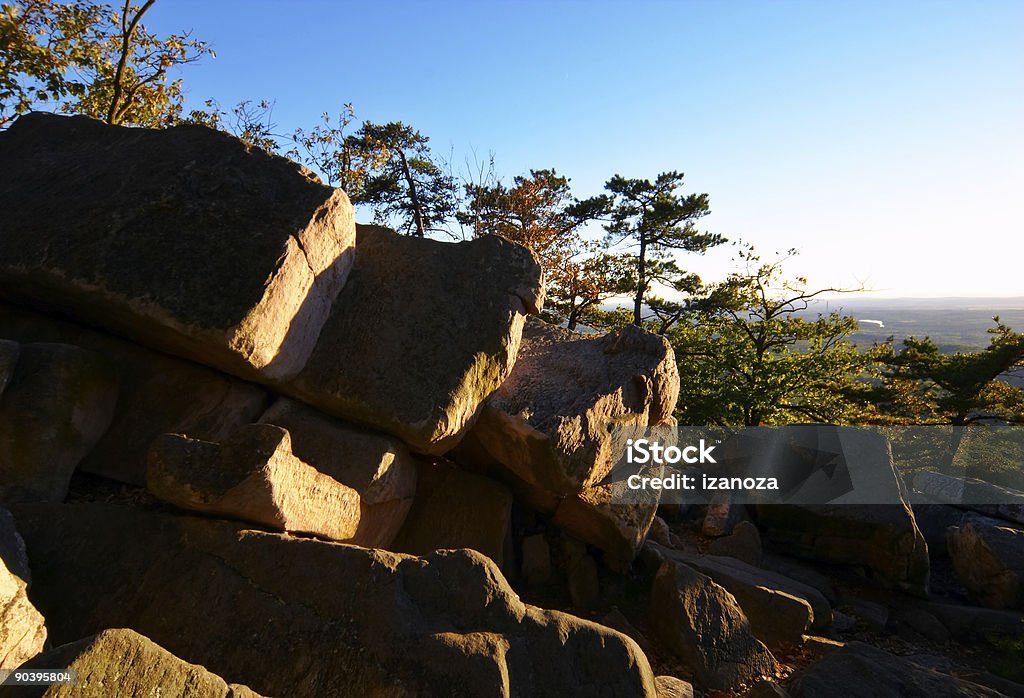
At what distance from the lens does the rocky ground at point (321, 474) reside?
4.11 meters

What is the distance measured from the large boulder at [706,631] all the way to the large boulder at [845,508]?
4.72m

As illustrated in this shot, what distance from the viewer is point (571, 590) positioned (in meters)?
7.77

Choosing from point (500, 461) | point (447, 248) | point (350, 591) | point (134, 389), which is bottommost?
point (350, 591)

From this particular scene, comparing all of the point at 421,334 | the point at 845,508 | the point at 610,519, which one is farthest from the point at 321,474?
the point at 845,508

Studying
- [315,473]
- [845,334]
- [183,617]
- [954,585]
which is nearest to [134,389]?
[315,473]

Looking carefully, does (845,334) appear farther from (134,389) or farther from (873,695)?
(134,389)

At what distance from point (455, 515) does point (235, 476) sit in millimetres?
3263

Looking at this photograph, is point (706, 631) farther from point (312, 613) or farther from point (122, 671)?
point (122, 671)

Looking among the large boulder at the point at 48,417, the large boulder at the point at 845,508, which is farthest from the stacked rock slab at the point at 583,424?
the large boulder at the point at 845,508

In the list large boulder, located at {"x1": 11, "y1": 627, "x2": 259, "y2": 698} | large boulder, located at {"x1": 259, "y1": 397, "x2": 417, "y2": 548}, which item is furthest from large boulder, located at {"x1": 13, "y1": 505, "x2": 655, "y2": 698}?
large boulder, located at {"x1": 259, "y1": 397, "x2": 417, "y2": 548}

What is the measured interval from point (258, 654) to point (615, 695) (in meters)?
2.48

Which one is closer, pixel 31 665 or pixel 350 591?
pixel 31 665

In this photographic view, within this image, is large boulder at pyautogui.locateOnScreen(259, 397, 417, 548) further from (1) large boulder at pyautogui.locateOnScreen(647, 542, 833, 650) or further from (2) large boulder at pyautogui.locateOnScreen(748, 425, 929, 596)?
(2) large boulder at pyautogui.locateOnScreen(748, 425, 929, 596)

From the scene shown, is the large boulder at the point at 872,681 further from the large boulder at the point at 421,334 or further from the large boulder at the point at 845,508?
the large boulder at the point at 845,508
